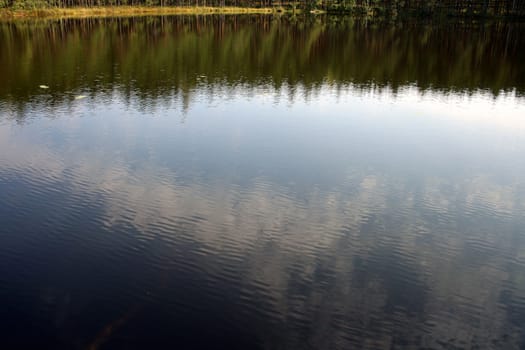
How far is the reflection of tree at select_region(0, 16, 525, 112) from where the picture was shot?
59.3 meters

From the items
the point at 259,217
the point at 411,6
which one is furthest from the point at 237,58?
the point at 411,6

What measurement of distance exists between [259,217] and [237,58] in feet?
210

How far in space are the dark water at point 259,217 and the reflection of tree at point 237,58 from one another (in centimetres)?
242

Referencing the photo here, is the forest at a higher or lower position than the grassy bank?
higher

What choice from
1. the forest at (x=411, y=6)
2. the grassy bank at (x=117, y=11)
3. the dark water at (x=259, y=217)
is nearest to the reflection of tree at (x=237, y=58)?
the dark water at (x=259, y=217)

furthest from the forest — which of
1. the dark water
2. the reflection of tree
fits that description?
the dark water

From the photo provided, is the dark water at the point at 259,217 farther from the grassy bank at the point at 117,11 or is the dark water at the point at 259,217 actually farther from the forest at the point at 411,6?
the forest at the point at 411,6

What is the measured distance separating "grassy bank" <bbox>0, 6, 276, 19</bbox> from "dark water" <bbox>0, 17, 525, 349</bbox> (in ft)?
327

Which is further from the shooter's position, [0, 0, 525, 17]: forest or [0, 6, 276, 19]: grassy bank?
[0, 0, 525, 17]: forest

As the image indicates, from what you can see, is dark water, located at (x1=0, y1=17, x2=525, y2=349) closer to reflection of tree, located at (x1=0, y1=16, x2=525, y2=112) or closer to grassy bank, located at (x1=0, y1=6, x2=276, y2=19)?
reflection of tree, located at (x1=0, y1=16, x2=525, y2=112)

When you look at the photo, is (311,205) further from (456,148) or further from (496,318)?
Result: (456,148)

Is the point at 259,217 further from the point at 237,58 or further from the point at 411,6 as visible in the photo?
the point at 411,6

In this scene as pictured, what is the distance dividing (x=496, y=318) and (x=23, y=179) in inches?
1043

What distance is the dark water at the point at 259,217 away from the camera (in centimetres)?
1639
